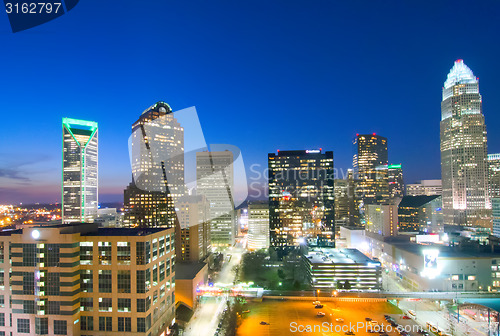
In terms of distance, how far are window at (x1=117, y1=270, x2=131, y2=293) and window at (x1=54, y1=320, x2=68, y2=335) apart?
2514 mm

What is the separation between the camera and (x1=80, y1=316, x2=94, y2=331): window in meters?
12.3

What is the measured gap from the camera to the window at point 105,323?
40.0 ft

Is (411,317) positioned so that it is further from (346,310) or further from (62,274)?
(62,274)

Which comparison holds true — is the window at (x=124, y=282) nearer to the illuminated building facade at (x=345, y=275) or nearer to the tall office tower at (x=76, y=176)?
the illuminated building facade at (x=345, y=275)

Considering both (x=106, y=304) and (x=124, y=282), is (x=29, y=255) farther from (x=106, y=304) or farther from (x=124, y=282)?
(x=124, y=282)

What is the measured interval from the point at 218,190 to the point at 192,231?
717 inches

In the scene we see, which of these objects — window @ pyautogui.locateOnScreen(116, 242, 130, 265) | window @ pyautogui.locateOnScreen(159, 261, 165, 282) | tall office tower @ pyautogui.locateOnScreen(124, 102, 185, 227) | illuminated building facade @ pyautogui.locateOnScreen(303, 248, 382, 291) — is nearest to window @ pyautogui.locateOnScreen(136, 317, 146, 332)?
window @ pyautogui.locateOnScreen(159, 261, 165, 282)

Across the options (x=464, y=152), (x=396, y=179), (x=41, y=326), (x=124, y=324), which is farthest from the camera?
(x=396, y=179)

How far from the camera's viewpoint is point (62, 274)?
11992 mm

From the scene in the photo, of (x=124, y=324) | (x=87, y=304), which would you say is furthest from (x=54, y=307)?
(x=124, y=324)

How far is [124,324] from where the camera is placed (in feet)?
A: 39.5

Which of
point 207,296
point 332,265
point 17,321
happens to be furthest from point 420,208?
point 17,321

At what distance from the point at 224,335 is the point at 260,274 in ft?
37.3

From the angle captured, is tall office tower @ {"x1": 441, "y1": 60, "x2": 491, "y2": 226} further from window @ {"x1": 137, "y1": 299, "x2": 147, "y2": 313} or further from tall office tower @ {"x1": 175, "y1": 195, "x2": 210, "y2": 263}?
window @ {"x1": 137, "y1": 299, "x2": 147, "y2": 313}
